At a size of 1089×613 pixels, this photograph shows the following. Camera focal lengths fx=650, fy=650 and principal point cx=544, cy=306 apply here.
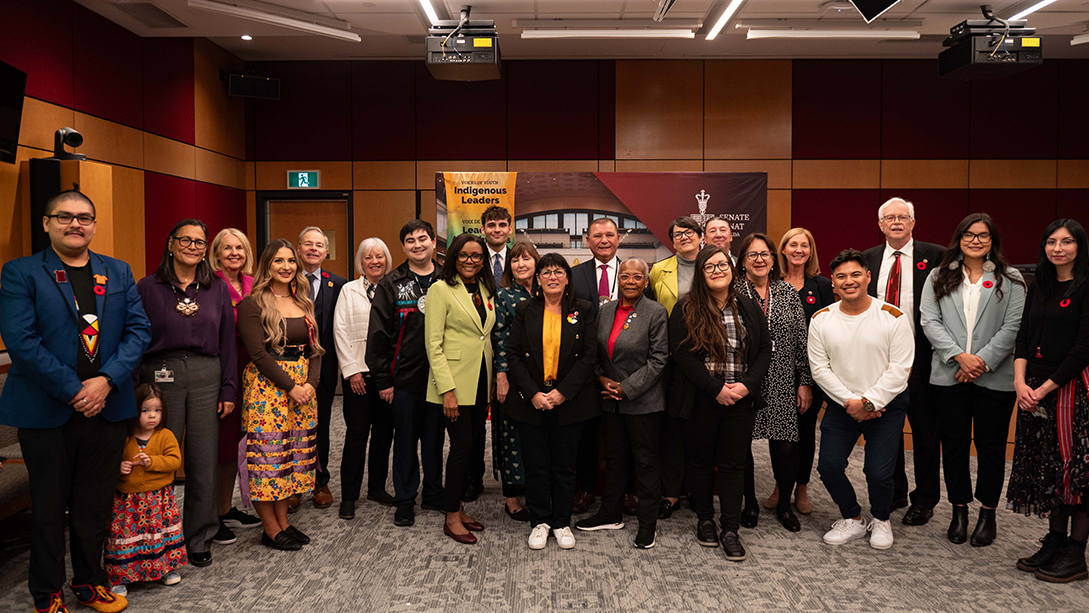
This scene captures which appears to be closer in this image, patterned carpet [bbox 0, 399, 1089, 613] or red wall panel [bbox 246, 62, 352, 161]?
patterned carpet [bbox 0, 399, 1089, 613]

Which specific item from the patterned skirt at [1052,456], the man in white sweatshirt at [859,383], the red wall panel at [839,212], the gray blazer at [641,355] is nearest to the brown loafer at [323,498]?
the gray blazer at [641,355]

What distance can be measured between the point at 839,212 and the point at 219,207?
7.21 m

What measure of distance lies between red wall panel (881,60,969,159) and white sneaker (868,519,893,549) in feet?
18.9

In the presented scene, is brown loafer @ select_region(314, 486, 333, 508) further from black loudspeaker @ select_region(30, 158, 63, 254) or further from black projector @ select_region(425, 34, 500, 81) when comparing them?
black projector @ select_region(425, 34, 500, 81)

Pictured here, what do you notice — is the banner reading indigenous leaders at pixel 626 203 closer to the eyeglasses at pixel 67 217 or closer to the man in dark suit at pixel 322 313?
the man in dark suit at pixel 322 313

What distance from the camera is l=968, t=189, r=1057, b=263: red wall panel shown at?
7.77 meters

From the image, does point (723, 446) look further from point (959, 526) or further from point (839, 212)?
point (839, 212)

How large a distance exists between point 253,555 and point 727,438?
8.07 ft

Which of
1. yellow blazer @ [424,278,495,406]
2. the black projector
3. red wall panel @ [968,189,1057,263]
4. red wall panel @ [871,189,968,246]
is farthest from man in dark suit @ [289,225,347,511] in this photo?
red wall panel @ [968,189,1057,263]

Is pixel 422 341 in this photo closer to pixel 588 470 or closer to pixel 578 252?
pixel 588 470

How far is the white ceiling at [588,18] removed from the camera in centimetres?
572

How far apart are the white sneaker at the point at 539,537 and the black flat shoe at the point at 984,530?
7.29 ft

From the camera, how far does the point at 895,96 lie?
25.4 feet

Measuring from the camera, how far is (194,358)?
3.06 metres
